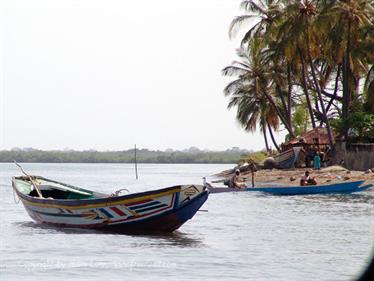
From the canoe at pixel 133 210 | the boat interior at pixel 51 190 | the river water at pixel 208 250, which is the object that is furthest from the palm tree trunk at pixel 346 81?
the canoe at pixel 133 210

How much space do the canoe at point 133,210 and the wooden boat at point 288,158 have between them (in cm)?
3385

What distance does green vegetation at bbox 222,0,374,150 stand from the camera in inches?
1838

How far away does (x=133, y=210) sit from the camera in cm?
1819

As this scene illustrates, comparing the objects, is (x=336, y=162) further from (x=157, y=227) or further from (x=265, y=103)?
(x=157, y=227)

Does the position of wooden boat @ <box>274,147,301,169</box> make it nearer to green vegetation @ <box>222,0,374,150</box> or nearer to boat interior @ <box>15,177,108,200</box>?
green vegetation @ <box>222,0,374,150</box>

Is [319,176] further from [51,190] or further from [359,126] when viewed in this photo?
[51,190]

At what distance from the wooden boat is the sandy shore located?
133 centimetres

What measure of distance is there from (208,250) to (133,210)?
232cm

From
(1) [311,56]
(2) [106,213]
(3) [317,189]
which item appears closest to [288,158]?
(1) [311,56]

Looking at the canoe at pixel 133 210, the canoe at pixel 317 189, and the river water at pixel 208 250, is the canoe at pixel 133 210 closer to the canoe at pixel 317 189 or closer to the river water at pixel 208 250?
the river water at pixel 208 250

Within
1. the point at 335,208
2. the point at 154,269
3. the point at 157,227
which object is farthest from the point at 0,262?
the point at 335,208

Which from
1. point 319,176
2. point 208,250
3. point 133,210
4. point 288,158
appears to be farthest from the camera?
point 288,158

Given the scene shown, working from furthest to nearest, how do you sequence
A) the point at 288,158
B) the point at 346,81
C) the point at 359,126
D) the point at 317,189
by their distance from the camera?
the point at 288,158 → the point at 346,81 → the point at 359,126 → the point at 317,189

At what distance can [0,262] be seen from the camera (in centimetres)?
1484
